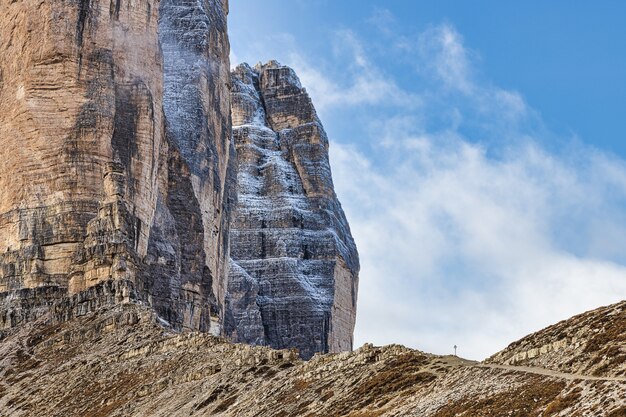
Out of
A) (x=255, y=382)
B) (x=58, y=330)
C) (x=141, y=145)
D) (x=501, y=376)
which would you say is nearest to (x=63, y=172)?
(x=141, y=145)

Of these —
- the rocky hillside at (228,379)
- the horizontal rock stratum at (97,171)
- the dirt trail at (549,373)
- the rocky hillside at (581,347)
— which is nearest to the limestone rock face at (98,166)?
the horizontal rock stratum at (97,171)

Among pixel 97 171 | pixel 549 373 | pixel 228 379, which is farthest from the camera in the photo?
pixel 97 171

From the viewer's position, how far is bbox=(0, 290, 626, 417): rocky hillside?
59.0m

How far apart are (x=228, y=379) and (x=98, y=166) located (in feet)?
198

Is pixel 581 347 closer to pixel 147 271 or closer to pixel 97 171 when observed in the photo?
pixel 147 271

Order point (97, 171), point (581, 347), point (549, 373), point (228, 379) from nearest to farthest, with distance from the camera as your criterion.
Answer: point (549, 373) < point (581, 347) < point (228, 379) < point (97, 171)

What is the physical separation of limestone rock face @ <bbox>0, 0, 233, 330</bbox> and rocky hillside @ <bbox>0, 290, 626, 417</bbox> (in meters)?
9.84

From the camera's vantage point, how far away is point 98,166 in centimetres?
14425

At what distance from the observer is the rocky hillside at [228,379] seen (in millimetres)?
58969

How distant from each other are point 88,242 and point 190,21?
212 feet

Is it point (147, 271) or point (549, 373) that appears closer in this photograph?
point (549, 373)

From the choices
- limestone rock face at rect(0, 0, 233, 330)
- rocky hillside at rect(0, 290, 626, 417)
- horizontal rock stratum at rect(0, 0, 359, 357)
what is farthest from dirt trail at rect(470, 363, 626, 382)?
limestone rock face at rect(0, 0, 233, 330)

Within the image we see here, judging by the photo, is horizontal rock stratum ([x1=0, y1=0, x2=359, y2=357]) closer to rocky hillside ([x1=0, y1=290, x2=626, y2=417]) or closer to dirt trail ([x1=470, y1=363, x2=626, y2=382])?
rocky hillside ([x1=0, y1=290, x2=626, y2=417])

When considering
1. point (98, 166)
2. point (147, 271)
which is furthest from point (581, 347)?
point (98, 166)
